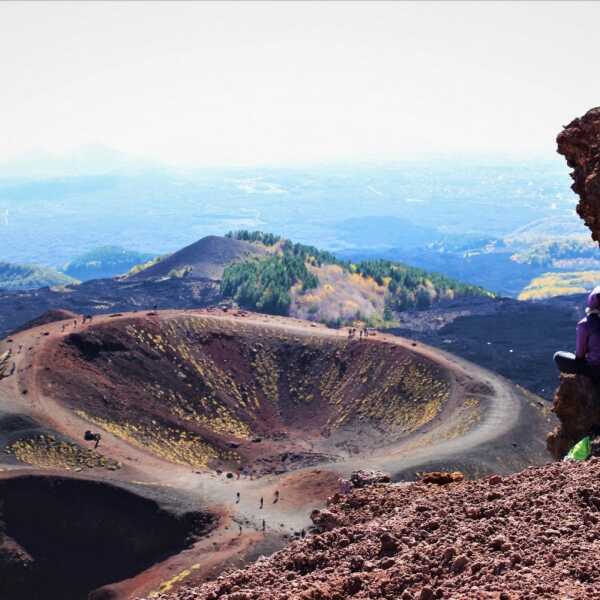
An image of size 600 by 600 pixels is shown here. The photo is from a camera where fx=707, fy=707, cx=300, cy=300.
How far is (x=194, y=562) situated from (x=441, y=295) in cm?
14283

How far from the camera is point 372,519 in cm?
1712

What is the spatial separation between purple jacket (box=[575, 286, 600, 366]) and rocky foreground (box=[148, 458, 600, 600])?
3.49 m

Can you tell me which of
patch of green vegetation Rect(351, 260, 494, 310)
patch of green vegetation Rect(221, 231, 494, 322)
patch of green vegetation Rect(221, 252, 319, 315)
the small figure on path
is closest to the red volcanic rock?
the small figure on path

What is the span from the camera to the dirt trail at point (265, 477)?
4550 centimetres

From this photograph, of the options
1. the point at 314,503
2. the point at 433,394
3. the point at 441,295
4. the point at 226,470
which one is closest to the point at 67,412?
the point at 226,470

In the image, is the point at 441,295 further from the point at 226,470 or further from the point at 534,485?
the point at 534,485

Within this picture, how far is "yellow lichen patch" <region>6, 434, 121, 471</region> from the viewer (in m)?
57.7

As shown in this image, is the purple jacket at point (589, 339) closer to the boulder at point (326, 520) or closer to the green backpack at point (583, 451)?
the green backpack at point (583, 451)

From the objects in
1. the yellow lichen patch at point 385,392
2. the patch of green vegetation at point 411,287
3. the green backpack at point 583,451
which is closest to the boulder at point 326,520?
the green backpack at point 583,451

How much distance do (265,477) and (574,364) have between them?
46.8 metres

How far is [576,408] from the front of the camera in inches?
832

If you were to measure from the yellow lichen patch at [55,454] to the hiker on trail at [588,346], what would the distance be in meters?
48.0

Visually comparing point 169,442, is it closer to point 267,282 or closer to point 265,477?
point 265,477

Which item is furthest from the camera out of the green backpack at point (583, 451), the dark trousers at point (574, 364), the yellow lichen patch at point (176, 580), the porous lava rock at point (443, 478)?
the yellow lichen patch at point (176, 580)
